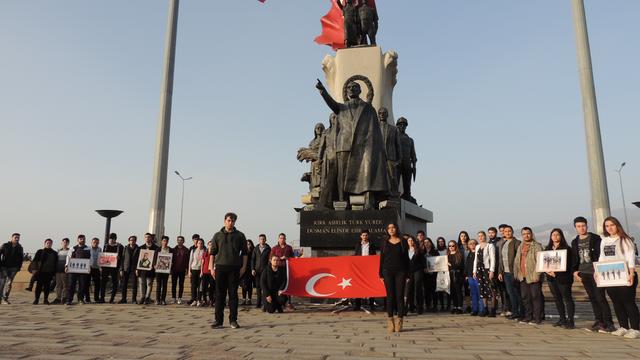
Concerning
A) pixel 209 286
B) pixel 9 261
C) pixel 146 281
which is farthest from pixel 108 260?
pixel 209 286

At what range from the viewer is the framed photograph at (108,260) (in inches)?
460

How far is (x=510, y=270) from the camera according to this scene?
855cm

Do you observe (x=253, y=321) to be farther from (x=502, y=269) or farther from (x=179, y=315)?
(x=502, y=269)

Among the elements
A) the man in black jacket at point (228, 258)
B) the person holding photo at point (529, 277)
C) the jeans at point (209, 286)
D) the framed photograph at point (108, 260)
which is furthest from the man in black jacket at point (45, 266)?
the person holding photo at point (529, 277)

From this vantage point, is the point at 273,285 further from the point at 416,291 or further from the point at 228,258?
the point at 416,291

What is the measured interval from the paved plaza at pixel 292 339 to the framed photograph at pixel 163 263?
9.14 feet

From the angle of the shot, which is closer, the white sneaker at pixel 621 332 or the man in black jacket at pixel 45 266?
the white sneaker at pixel 621 332

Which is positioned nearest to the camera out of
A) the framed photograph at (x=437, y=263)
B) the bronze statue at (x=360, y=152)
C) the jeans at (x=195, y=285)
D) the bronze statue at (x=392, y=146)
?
the framed photograph at (x=437, y=263)

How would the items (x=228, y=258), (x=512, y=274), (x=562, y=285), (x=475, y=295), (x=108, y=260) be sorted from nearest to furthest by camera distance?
(x=228, y=258)
(x=562, y=285)
(x=512, y=274)
(x=475, y=295)
(x=108, y=260)

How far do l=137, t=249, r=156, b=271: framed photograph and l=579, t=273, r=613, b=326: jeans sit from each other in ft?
30.9

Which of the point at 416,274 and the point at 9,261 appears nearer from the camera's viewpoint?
the point at 416,274

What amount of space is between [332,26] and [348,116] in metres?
13.8

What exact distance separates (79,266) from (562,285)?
1095 cm

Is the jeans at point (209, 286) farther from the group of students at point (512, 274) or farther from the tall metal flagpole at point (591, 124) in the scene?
the tall metal flagpole at point (591, 124)
